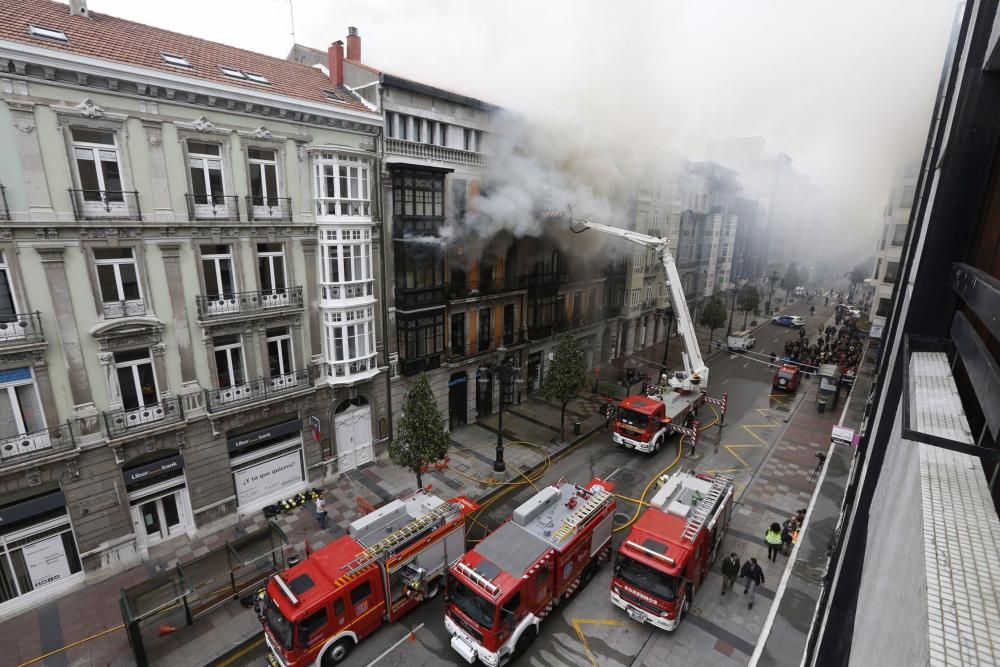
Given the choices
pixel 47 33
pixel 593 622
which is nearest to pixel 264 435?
pixel 593 622

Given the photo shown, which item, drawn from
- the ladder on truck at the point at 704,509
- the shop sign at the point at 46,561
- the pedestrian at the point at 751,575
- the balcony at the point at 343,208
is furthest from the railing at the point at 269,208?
the pedestrian at the point at 751,575

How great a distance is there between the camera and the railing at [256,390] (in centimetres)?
1638

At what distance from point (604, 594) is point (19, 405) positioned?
664 inches

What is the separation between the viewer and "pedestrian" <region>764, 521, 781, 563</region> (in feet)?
49.7

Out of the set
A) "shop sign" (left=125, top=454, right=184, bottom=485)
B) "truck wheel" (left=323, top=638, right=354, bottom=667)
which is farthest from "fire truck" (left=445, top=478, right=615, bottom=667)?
"shop sign" (left=125, top=454, right=184, bottom=485)

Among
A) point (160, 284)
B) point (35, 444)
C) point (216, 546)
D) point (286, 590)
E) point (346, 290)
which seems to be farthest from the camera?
point (346, 290)

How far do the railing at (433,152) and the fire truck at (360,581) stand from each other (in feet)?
45.1

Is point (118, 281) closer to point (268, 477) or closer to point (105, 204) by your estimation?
point (105, 204)

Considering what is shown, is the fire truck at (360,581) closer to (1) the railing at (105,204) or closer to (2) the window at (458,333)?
(2) the window at (458,333)

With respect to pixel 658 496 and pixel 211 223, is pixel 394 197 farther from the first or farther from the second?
pixel 658 496

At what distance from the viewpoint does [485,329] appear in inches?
1000

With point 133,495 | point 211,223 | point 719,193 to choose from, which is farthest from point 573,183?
point 719,193

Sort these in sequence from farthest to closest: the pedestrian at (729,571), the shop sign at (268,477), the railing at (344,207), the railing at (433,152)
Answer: the railing at (433,152) < the shop sign at (268,477) < the railing at (344,207) < the pedestrian at (729,571)

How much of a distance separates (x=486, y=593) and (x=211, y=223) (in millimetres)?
13546
